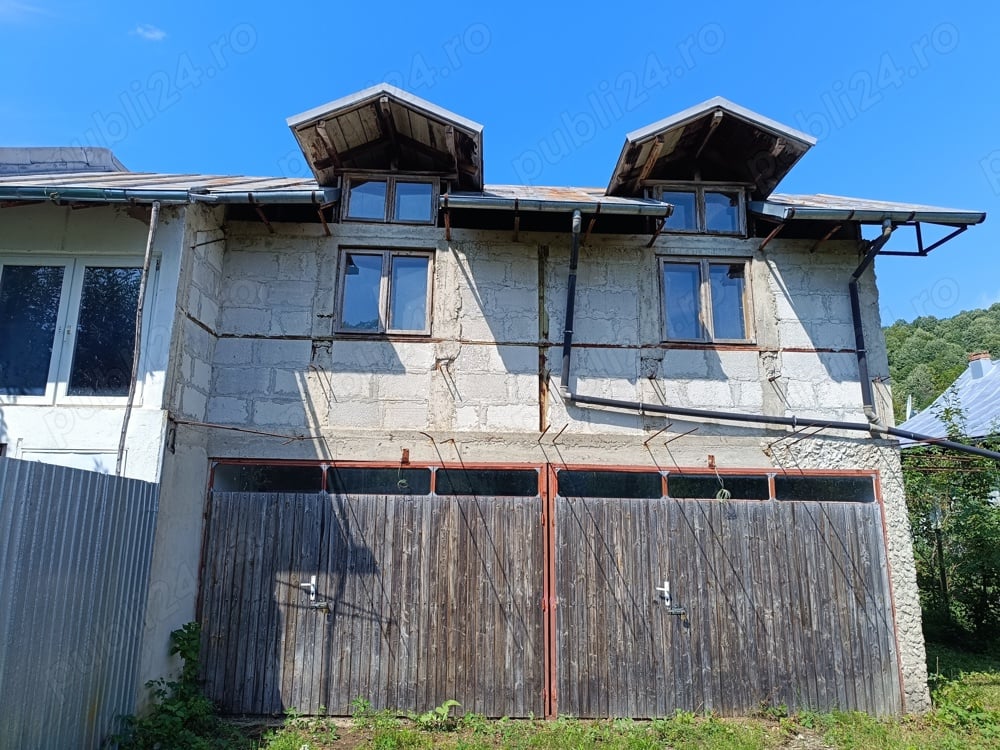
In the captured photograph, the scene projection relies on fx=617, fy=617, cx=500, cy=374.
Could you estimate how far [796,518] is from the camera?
22.8 ft

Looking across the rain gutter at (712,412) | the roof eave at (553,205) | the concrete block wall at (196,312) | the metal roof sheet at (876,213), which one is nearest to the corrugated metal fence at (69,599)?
the concrete block wall at (196,312)

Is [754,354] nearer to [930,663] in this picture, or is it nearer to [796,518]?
[796,518]

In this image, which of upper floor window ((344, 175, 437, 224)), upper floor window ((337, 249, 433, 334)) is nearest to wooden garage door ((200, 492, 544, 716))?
upper floor window ((337, 249, 433, 334))

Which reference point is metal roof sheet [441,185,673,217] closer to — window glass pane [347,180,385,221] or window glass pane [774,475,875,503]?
window glass pane [347,180,385,221]

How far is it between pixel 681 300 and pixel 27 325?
7130 mm

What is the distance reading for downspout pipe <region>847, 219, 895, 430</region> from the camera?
7094mm

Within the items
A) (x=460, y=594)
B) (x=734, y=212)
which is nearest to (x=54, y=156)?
(x=460, y=594)

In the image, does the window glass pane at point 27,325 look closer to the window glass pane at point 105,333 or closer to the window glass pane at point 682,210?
the window glass pane at point 105,333

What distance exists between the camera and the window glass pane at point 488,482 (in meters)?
6.91

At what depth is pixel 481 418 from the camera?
23.1 ft

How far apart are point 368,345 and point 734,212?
4.91 metres

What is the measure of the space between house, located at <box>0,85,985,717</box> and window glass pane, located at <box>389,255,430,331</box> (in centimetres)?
4

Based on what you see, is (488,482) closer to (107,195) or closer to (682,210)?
(682,210)

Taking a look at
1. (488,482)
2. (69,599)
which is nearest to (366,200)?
(488,482)
